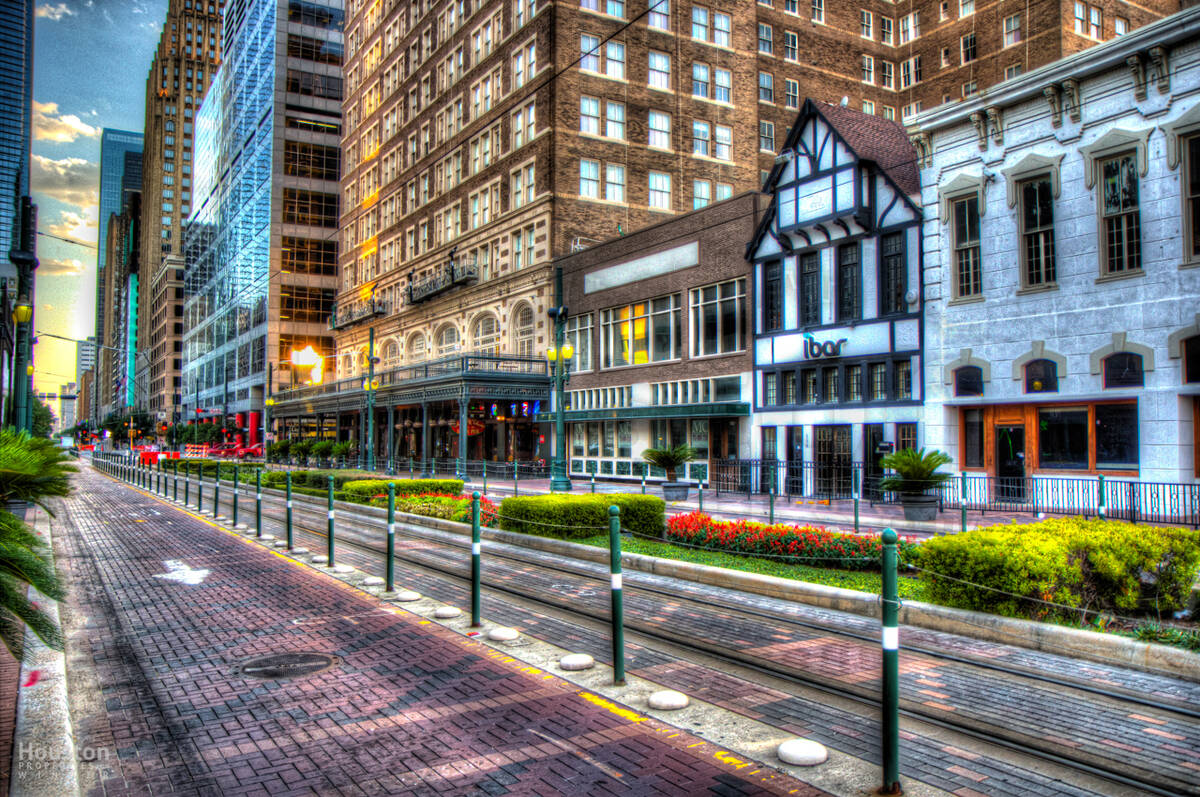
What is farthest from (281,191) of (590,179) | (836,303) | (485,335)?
(836,303)

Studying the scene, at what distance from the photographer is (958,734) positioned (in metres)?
5.73

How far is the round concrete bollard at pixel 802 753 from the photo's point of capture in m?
5.14

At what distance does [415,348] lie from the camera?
198 ft

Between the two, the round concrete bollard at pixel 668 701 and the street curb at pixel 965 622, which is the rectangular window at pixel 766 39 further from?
the round concrete bollard at pixel 668 701

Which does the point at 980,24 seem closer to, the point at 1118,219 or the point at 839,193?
the point at 839,193

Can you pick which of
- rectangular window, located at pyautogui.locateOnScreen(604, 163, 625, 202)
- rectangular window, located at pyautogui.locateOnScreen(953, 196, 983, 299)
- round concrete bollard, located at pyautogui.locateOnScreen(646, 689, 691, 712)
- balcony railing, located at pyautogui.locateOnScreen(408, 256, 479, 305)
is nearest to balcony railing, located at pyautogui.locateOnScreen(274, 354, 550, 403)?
balcony railing, located at pyautogui.locateOnScreen(408, 256, 479, 305)

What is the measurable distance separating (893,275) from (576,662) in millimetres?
22283

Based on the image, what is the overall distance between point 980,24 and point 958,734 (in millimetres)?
55335

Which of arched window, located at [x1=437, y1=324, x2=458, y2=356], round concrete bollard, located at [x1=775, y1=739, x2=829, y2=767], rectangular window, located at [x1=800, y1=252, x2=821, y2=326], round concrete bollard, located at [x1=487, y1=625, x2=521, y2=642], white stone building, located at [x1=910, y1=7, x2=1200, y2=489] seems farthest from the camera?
arched window, located at [x1=437, y1=324, x2=458, y2=356]

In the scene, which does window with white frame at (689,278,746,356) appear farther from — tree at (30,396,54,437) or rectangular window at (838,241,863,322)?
tree at (30,396,54,437)

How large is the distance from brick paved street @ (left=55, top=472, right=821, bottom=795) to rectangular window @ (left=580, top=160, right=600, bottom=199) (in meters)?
37.7

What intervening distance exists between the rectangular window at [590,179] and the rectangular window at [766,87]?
528 inches

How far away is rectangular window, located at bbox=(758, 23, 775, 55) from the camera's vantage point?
52.2 metres

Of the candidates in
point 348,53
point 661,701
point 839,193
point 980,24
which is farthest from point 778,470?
point 348,53
